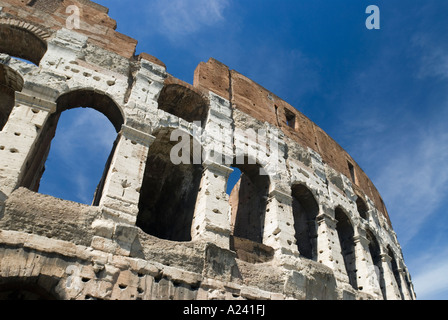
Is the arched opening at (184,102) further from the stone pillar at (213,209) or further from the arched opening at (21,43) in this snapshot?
the arched opening at (21,43)

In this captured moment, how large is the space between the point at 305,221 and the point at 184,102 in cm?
482

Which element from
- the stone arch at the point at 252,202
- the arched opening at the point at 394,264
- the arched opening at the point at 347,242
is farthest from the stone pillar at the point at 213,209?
the arched opening at the point at 394,264

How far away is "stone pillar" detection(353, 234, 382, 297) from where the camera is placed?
9.73m

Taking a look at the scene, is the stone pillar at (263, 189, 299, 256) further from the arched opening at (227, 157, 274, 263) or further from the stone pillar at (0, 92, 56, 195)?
the stone pillar at (0, 92, 56, 195)

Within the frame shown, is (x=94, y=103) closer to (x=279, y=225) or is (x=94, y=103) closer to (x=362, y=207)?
(x=279, y=225)

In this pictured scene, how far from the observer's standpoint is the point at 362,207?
13.0 meters

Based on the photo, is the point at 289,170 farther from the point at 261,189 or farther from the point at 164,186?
the point at 164,186

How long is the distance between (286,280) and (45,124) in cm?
570

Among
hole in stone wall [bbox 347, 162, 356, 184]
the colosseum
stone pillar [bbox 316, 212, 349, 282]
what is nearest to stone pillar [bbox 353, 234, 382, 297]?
the colosseum

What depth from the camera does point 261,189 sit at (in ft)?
31.0

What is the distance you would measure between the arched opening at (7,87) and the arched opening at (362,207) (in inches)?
429

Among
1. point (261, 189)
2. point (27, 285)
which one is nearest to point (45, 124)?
point (27, 285)

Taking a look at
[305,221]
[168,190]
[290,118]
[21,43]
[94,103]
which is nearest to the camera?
[94,103]

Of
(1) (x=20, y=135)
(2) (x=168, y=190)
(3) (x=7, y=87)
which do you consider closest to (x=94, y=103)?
(1) (x=20, y=135)
